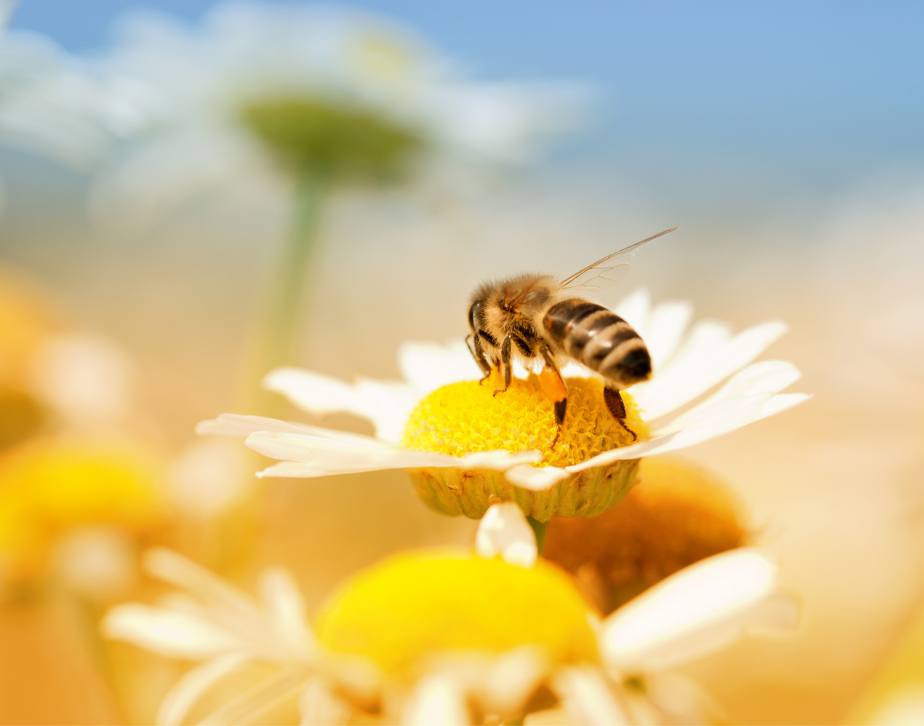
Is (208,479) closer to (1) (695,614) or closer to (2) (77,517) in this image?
(2) (77,517)

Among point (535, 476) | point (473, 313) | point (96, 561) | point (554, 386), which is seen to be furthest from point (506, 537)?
point (96, 561)

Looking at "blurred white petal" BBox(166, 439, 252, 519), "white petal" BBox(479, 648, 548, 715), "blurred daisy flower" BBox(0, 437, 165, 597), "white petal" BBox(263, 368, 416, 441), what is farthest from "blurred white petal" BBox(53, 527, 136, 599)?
"white petal" BBox(479, 648, 548, 715)

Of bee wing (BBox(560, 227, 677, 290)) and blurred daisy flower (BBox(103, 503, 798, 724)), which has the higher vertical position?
bee wing (BBox(560, 227, 677, 290))

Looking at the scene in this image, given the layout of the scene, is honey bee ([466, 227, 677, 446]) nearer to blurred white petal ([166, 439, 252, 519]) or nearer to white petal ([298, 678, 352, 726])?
white petal ([298, 678, 352, 726])

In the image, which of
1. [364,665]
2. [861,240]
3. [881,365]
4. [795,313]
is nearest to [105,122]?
[364,665]

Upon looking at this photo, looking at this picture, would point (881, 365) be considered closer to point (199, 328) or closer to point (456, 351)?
point (456, 351)

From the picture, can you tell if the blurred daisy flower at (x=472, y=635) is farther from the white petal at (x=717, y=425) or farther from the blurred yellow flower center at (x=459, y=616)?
the white petal at (x=717, y=425)

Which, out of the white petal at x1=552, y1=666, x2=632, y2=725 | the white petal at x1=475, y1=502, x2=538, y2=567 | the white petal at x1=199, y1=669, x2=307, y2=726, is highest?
the white petal at x1=475, y1=502, x2=538, y2=567
